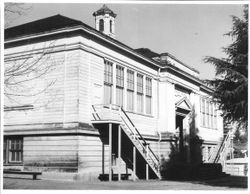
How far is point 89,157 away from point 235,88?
8.05 meters

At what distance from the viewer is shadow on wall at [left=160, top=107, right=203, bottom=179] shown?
27.6 meters

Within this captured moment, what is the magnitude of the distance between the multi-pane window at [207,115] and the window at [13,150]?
19186 mm

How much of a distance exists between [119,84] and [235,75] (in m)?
8.22

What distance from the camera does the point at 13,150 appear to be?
71.3 feet

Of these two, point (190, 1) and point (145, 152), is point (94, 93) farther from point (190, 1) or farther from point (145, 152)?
point (190, 1)

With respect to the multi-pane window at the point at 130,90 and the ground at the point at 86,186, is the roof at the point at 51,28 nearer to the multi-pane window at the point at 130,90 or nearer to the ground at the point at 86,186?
the multi-pane window at the point at 130,90

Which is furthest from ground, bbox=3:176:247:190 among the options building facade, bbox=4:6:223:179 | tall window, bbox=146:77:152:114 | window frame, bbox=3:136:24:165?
tall window, bbox=146:77:152:114

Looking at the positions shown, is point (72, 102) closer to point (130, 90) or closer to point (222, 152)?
point (130, 90)

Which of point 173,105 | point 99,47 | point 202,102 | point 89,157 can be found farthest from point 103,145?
point 202,102

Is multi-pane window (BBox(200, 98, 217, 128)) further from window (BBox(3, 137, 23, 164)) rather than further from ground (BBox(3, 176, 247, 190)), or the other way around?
window (BBox(3, 137, 23, 164))

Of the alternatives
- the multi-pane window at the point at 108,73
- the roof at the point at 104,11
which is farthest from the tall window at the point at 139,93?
the roof at the point at 104,11

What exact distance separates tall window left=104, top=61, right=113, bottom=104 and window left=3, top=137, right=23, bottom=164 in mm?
5234

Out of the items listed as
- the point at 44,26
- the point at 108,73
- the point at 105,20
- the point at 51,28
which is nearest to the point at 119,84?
the point at 108,73

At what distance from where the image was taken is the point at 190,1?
1480 cm
